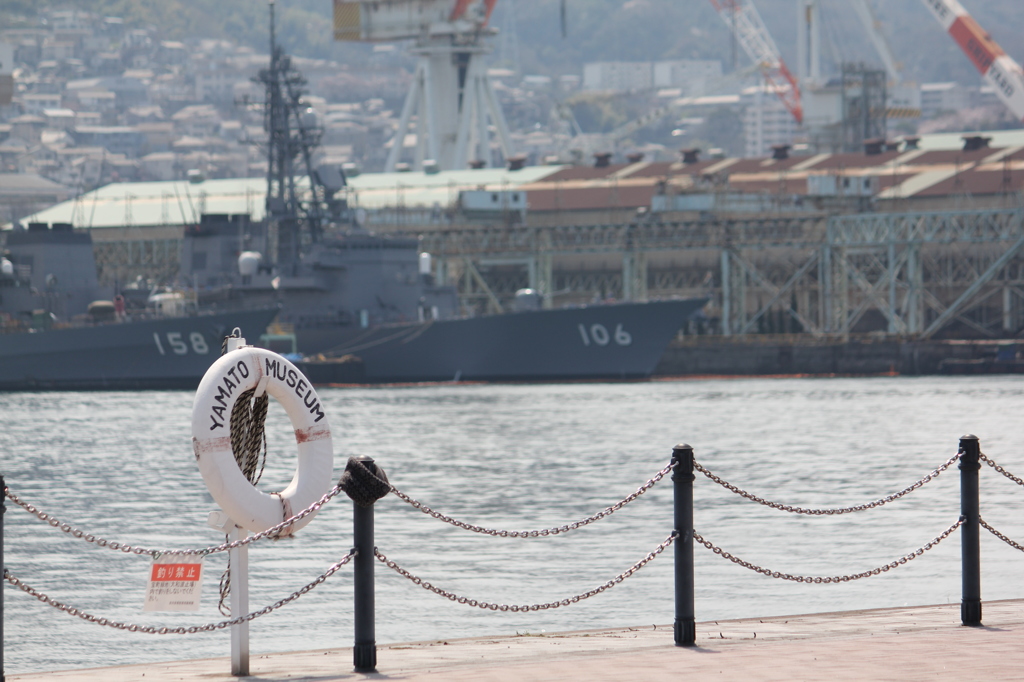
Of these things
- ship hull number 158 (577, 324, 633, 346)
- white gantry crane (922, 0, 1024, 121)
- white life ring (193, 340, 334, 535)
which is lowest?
ship hull number 158 (577, 324, 633, 346)

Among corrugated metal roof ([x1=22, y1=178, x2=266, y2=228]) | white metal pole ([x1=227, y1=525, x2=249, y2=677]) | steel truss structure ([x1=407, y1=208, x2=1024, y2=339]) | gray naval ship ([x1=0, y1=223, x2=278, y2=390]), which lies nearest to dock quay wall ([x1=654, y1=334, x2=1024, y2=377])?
steel truss structure ([x1=407, y1=208, x2=1024, y2=339])

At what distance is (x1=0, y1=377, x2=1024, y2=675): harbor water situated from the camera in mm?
14250

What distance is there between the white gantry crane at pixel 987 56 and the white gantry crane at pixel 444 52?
35.8 meters

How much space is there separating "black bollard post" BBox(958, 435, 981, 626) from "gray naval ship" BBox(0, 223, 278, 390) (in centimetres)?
5303

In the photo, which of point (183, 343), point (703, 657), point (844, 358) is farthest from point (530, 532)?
point (844, 358)

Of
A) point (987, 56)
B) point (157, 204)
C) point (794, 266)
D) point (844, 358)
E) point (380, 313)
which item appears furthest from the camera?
point (987, 56)

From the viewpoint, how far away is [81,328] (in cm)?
6322

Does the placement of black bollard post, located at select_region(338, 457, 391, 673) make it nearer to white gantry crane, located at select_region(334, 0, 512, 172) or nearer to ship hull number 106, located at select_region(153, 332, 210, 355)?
ship hull number 106, located at select_region(153, 332, 210, 355)

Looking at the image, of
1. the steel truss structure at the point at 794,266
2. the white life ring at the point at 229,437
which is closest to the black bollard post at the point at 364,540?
the white life ring at the point at 229,437

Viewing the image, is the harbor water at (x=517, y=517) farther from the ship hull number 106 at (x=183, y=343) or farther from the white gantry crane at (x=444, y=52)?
the white gantry crane at (x=444, y=52)

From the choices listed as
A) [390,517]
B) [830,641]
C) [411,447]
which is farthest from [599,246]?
[830,641]

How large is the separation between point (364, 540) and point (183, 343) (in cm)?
5705

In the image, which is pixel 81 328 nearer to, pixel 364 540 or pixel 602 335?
pixel 602 335

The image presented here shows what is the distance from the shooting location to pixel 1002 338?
3004 inches
